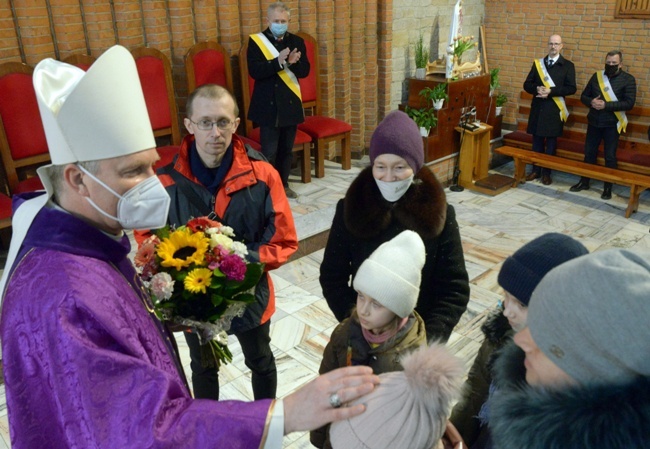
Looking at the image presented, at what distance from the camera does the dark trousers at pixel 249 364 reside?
2525mm

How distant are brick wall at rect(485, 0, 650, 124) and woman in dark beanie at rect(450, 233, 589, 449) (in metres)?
7.01

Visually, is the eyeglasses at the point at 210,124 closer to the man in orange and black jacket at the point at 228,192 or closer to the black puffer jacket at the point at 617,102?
the man in orange and black jacket at the point at 228,192

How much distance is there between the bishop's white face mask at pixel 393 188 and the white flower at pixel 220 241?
0.63 metres

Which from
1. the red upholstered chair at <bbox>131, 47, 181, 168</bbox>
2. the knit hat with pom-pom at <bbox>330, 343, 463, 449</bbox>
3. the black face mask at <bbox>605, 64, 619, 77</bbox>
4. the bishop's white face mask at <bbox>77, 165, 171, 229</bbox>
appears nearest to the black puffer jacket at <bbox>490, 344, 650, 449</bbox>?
the knit hat with pom-pom at <bbox>330, 343, 463, 449</bbox>

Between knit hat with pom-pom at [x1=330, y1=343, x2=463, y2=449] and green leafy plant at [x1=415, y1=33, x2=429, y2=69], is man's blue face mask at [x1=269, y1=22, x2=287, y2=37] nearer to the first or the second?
green leafy plant at [x1=415, y1=33, x2=429, y2=69]

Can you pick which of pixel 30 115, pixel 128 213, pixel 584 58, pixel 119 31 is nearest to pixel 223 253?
pixel 128 213

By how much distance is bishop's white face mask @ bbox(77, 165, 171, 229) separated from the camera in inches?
54.6

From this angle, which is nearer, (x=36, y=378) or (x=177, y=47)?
(x=36, y=378)

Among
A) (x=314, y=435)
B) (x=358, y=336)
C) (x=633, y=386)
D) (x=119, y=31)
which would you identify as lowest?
(x=314, y=435)

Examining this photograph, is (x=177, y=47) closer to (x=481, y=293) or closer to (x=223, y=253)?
(x=481, y=293)

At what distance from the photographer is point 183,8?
18.0 feet

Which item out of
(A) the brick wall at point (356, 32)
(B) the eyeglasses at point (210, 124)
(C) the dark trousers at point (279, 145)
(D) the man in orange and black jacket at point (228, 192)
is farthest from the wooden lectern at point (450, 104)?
(B) the eyeglasses at point (210, 124)

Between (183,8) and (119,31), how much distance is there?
27.9 inches

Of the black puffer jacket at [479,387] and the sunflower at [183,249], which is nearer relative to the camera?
the black puffer jacket at [479,387]
